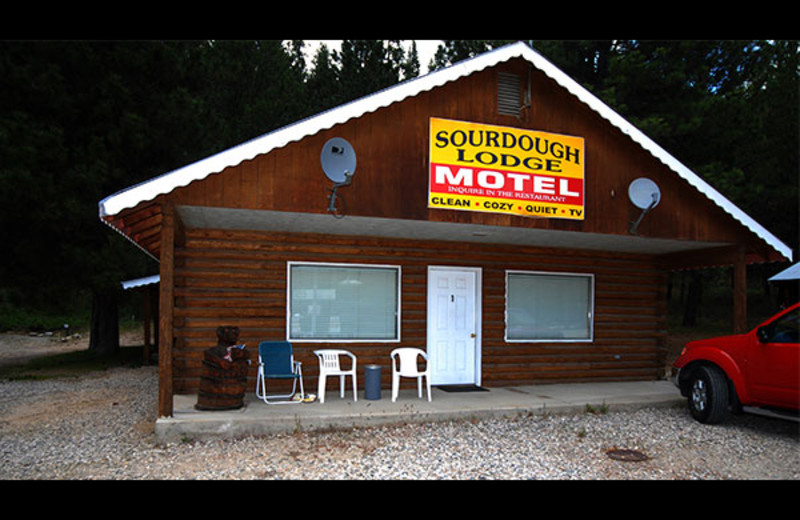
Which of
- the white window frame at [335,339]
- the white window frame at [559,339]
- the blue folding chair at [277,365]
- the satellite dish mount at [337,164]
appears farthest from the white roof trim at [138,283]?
the white window frame at [559,339]

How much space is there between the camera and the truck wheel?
746 cm

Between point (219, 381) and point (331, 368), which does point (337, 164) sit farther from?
point (219, 381)

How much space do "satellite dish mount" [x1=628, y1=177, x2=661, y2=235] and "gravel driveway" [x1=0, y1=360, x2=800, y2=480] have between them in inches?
113

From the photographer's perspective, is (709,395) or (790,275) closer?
(709,395)

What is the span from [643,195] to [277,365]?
577 centimetres

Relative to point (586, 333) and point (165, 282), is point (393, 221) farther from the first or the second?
point (586, 333)

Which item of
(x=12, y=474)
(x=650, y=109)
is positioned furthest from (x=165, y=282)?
(x=650, y=109)

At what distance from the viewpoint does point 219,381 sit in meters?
6.94

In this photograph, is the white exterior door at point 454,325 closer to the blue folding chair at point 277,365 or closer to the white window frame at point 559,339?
the white window frame at point 559,339

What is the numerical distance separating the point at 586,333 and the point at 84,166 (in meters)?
11.2

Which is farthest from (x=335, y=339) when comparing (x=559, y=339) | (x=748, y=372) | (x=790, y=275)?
(x=790, y=275)

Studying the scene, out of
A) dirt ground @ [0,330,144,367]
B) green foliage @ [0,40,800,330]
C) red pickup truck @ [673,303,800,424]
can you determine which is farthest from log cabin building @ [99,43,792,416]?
dirt ground @ [0,330,144,367]

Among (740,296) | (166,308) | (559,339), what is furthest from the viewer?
(559,339)
